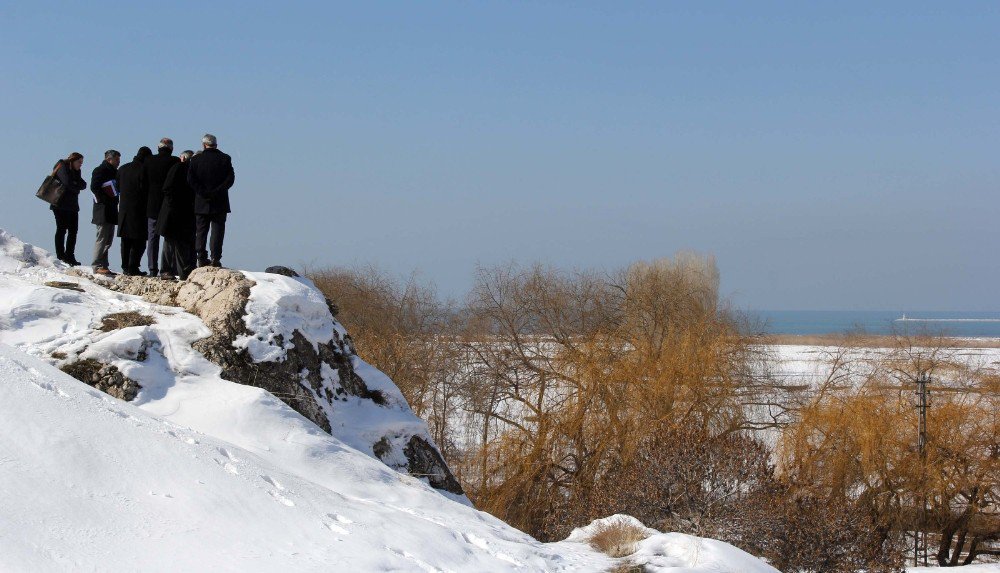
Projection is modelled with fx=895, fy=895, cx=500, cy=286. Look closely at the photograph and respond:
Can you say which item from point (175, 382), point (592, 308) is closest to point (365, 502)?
point (175, 382)

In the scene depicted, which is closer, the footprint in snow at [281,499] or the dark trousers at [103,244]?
the footprint in snow at [281,499]

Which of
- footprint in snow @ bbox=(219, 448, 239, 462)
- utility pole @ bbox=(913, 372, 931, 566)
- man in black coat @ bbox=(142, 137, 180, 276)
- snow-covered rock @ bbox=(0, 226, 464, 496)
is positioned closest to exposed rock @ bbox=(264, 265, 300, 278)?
snow-covered rock @ bbox=(0, 226, 464, 496)

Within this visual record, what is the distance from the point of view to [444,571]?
229 inches

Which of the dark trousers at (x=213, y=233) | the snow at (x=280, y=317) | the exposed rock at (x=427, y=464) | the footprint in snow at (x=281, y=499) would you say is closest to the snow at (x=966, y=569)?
the exposed rock at (x=427, y=464)

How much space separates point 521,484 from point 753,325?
476 inches

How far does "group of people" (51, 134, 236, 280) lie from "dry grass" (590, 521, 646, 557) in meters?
5.66

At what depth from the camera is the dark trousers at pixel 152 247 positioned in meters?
11.2

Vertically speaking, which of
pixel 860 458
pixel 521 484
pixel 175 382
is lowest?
pixel 521 484

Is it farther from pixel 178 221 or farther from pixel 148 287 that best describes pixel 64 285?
pixel 178 221

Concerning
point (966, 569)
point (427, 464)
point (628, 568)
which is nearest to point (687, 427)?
point (966, 569)

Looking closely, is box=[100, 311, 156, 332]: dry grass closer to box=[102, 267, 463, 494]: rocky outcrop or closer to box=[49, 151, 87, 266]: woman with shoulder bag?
box=[102, 267, 463, 494]: rocky outcrop

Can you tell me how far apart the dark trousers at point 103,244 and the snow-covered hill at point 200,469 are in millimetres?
1549

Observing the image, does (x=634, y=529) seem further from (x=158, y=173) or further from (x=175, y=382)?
(x=158, y=173)

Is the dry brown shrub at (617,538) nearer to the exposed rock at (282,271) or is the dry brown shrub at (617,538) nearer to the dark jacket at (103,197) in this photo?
the exposed rock at (282,271)
